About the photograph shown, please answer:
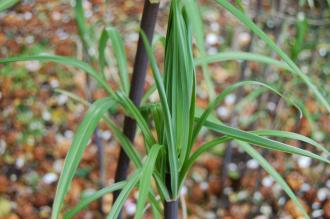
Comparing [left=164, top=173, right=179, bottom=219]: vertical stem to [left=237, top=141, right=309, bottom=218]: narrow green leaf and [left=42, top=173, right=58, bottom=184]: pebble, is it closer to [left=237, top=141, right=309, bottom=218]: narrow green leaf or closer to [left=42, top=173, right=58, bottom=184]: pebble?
[left=237, top=141, right=309, bottom=218]: narrow green leaf

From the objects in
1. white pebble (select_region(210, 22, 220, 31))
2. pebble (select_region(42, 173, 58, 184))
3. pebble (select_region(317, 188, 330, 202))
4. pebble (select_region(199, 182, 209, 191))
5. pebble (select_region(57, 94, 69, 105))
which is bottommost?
pebble (select_region(317, 188, 330, 202))

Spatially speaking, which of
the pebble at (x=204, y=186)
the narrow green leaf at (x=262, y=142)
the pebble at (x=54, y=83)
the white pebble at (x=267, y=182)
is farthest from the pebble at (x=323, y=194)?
the pebble at (x=54, y=83)

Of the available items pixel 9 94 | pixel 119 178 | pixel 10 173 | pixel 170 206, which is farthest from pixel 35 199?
pixel 170 206

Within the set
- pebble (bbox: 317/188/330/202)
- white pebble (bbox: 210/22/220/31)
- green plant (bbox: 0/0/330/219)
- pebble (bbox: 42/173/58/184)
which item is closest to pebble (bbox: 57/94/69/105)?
pebble (bbox: 42/173/58/184)

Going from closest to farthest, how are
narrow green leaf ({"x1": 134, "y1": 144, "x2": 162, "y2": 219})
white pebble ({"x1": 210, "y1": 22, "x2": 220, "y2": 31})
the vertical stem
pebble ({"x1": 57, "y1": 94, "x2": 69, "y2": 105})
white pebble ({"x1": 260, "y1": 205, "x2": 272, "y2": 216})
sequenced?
narrow green leaf ({"x1": 134, "y1": 144, "x2": 162, "y2": 219}) → the vertical stem → white pebble ({"x1": 260, "y1": 205, "x2": 272, "y2": 216}) → pebble ({"x1": 57, "y1": 94, "x2": 69, "y2": 105}) → white pebble ({"x1": 210, "y1": 22, "x2": 220, "y2": 31})

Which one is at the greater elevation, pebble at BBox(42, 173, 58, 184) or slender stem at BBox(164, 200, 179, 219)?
slender stem at BBox(164, 200, 179, 219)

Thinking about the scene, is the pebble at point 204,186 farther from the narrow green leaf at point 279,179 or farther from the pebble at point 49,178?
the narrow green leaf at point 279,179

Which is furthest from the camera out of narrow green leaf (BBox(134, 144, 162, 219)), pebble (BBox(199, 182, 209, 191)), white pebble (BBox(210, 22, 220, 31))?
white pebble (BBox(210, 22, 220, 31))
